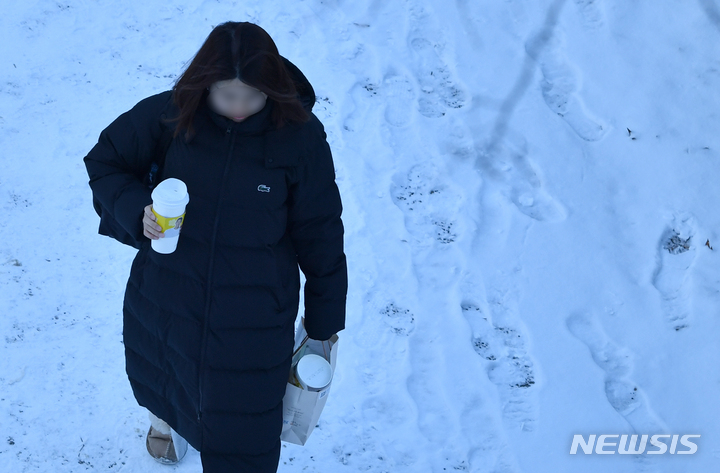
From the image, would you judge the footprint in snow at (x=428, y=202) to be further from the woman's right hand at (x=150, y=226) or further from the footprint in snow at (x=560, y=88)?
the woman's right hand at (x=150, y=226)

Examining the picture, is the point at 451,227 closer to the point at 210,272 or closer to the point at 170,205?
the point at 210,272

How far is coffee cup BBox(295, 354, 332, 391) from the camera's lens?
2109 millimetres

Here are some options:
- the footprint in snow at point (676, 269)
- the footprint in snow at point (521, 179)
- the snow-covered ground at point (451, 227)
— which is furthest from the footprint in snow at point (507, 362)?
the footprint in snow at point (676, 269)

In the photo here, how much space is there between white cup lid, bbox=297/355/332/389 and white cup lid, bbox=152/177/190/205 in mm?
713

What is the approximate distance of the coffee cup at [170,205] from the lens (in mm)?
1765

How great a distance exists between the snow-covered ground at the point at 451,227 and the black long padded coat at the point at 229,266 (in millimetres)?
701

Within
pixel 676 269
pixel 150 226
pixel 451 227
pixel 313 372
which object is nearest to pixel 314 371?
pixel 313 372

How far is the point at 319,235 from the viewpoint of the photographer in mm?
2033

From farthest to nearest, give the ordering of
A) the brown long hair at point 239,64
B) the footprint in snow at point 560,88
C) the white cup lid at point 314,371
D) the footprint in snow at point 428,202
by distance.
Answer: the footprint in snow at point 560,88, the footprint in snow at point 428,202, the white cup lid at point 314,371, the brown long hair at point 239,64

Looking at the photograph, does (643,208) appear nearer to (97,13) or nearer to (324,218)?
(324,218)

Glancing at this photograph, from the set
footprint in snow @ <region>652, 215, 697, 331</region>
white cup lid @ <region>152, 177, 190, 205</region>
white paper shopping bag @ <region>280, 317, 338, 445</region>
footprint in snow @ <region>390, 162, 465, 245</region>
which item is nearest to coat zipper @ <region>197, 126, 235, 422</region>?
white cup lid @ <region>152, 177, 190, 205</region>

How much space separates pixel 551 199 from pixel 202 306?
215 cm

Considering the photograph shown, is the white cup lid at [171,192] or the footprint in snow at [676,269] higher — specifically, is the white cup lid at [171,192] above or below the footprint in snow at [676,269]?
above

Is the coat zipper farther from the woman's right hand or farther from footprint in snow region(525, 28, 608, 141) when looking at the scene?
footprint in snow region(525, 28, 608, 141)
